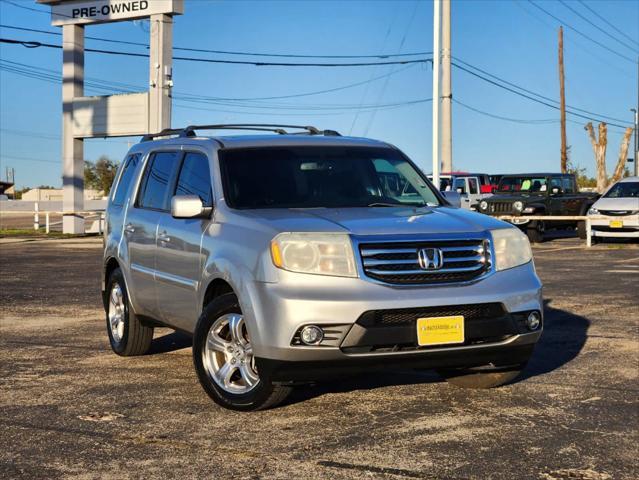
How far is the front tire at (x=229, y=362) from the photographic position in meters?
6.15

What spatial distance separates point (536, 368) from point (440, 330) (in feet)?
7.44

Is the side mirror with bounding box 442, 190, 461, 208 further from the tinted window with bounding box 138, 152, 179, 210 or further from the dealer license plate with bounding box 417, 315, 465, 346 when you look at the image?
the tinted window with bounding box 138, 152, 179, 210

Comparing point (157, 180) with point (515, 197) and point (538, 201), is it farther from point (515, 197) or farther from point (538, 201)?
point (538, 201)

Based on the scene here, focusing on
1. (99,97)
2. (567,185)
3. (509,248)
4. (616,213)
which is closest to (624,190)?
(616,213)

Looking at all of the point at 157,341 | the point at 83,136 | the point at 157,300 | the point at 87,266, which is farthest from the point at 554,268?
the point at 83,136

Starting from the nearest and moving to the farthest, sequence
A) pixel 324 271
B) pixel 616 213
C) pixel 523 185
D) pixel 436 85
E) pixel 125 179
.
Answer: pixel 324 271 → pixel 125 179 → pixel 436 85 → pixel 616 213 → pixel 523 185

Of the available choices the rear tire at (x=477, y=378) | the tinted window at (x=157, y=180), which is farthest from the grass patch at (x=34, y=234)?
the rear tire at (x=477, y=378)

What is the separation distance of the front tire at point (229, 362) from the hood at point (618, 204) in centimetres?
2069

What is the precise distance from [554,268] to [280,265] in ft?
43.1

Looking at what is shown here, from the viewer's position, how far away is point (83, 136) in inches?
1362

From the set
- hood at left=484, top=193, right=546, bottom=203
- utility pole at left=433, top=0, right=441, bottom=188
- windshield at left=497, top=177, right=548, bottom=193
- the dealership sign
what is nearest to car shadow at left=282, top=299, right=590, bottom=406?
utility pole at left=433, top=0, right=441, bottom=188

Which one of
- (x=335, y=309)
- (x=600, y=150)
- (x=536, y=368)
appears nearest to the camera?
(x=335, y=309)

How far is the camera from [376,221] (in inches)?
243

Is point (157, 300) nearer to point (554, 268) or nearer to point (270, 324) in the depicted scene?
point (270, 324)
